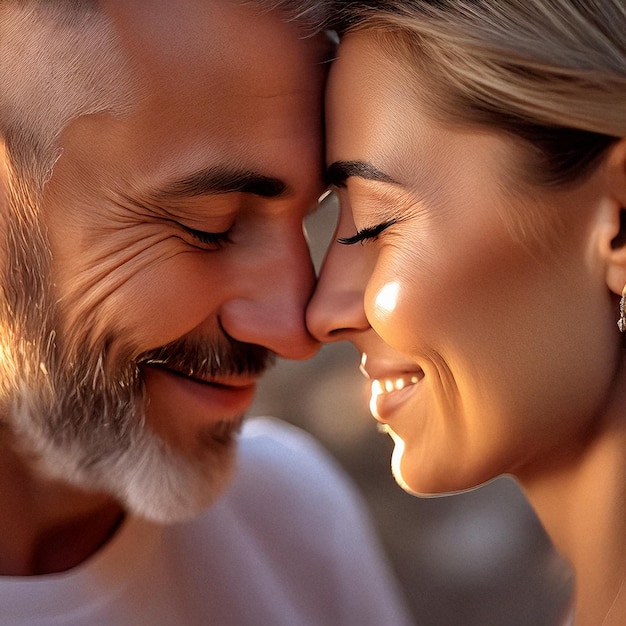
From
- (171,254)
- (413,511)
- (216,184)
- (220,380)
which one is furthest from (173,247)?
(413,511)

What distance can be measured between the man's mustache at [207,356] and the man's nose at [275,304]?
5cm

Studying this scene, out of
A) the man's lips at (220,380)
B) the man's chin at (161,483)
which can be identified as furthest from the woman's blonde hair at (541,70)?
the man's chin at (161,483)

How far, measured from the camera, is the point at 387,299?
4.91 feet

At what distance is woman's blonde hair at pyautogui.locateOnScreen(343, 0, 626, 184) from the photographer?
1.37 metres

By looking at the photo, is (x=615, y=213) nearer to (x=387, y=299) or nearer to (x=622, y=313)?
(x=622, y=313)

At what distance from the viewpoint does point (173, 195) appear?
1631mm

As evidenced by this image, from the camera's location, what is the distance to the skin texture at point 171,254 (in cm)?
159

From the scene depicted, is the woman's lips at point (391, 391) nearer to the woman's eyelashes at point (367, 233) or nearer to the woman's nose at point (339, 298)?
the woman's nose at point (339, 298)

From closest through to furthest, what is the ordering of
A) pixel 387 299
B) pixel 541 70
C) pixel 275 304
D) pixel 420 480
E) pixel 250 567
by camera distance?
pixel 541 70, pixel 387 299, pixel 420 480, pixel 275 304, pixel 250 567

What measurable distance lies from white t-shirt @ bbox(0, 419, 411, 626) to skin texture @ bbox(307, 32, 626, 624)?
1.89ft

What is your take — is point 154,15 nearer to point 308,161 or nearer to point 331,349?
point 308,161

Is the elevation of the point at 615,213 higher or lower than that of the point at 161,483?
higher

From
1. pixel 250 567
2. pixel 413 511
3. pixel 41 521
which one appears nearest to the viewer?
pixel 41 521

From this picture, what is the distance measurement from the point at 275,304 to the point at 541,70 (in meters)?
0.59
